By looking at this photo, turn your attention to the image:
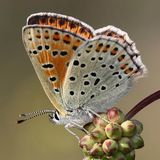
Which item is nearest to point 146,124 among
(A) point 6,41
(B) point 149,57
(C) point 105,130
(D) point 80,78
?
(B) point 149,57

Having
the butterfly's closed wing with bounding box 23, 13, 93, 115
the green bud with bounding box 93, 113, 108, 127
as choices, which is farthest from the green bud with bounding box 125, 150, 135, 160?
the butterfly's closed wing with bounding box 23, 13, 93, 115

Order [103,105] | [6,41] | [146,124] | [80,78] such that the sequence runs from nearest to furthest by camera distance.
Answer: [103,105] < [80,78] < [146,124] < [6,41]

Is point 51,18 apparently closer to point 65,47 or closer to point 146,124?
point 65,47

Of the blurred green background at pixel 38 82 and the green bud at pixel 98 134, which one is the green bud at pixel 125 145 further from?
the blurred green background at pixel 38 82

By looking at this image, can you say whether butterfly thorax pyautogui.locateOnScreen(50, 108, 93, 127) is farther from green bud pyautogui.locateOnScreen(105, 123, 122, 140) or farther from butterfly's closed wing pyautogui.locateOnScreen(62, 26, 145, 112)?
green bud pyautogui.locateOnScreen(105, 123, 122, 140)

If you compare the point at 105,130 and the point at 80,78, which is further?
the point at 80,78

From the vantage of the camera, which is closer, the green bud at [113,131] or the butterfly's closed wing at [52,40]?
the green bud at [113,131]

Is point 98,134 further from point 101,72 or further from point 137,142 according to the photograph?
point 101,72

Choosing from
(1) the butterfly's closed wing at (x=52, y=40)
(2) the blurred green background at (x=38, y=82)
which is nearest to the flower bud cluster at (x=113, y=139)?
(1) the butterfly's closed wing at (x=52, y=40)

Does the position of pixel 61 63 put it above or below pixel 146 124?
below
